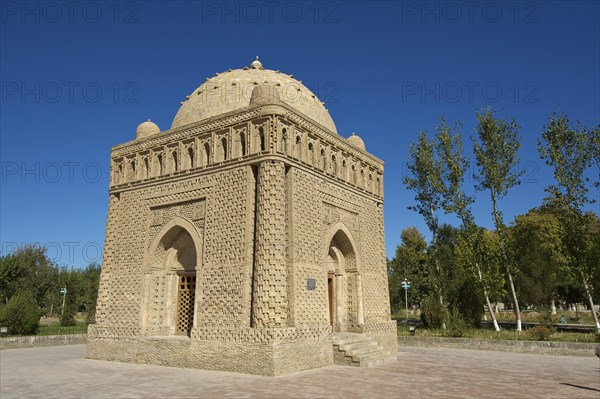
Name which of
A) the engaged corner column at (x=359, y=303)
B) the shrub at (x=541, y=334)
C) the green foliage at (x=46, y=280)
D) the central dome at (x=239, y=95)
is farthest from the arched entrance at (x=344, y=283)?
the green foliage at (x=46, y=280)

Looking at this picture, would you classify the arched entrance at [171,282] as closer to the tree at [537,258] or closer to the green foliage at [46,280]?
the tree at [537,258]

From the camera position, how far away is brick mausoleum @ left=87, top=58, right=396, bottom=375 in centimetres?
1122

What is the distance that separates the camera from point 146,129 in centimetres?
1550

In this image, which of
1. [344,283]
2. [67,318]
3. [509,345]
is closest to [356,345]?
[344,283]

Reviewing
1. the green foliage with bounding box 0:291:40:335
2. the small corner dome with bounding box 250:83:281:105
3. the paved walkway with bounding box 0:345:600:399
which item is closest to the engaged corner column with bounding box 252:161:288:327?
the paved walkway with bounding box 0:345:600:399

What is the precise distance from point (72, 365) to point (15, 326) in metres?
9.17

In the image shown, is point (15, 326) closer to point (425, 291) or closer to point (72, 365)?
point (72, 365)

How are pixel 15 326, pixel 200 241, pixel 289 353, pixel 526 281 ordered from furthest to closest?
pixel 526 281 < pixel 15 326 < pixel 200 241 < pixel 289 353

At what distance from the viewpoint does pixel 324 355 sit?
468 inches

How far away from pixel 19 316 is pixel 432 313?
19272mm

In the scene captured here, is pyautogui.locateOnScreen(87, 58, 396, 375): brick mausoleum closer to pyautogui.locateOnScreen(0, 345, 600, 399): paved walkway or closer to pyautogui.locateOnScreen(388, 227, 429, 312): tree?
pyautogui.locateOnScreen(0, 345, 600, 399): paved walkway

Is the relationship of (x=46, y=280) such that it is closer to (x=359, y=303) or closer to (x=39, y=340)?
(x=39, y=340)

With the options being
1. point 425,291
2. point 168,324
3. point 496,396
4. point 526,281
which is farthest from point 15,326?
point 526,281

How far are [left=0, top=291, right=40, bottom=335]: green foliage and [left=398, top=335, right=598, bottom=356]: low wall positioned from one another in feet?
53.1
